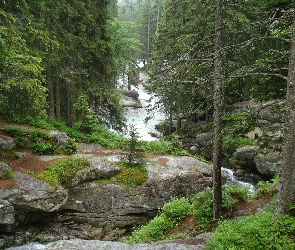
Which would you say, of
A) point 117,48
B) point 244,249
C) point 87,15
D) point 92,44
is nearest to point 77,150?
point 92,44

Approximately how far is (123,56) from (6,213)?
63.3 ft

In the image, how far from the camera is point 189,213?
11781 mm

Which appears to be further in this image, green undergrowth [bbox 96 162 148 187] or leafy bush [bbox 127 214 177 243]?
green undergrowth [bbox 96 162 148 187]

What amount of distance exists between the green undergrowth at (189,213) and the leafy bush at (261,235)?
2.88m

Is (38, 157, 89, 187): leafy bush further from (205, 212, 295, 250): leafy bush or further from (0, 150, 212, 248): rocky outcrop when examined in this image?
(205, 212, 295, 250): leafy bush

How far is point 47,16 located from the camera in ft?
62.2

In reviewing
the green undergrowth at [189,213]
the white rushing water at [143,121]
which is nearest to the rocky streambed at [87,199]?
the green undergrowth at [189,213]

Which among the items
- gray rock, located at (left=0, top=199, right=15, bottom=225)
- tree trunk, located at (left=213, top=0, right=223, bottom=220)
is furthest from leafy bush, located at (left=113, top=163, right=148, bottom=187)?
tree trunk, located at (left=213, top=0, right=223, bottom=220)

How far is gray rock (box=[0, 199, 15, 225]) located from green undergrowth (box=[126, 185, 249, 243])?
4.97 m

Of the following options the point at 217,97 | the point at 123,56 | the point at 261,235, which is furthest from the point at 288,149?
the point at 123,56

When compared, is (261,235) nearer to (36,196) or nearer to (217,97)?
(217,97)

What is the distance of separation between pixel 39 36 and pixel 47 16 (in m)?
7.81

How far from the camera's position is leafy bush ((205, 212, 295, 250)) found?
6.75 m

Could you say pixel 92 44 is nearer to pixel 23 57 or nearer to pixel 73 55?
pixel 73 55
